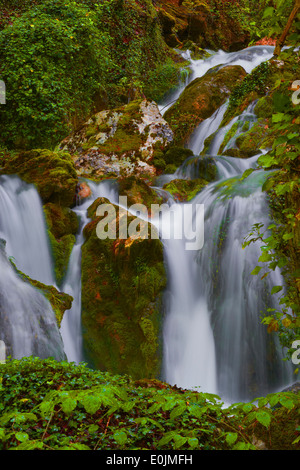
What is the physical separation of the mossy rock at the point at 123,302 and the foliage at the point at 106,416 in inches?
105

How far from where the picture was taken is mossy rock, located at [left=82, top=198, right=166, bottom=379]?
19.3ft

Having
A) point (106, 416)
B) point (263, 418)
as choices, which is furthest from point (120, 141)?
point (263, 418)

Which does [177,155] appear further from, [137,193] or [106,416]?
[106,416]

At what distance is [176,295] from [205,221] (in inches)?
68.3

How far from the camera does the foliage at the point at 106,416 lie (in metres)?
1.91

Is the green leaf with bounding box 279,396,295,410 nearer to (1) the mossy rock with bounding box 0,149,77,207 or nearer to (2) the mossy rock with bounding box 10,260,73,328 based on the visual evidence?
(2) the mossy rock with bounding box 10,260,73,328

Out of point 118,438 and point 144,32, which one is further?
point 144,32

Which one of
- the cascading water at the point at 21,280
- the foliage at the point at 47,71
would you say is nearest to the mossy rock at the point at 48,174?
the cascading water at the point at 21,280

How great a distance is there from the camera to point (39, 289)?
5102mm

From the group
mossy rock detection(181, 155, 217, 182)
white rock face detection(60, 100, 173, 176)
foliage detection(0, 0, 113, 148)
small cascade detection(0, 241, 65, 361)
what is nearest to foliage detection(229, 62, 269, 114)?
white rock face detection(60, 100, 173, 176)

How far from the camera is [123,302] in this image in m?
Result: 6.31

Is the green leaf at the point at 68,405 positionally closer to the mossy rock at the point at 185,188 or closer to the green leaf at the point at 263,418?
the green leaf at the point at 263,418

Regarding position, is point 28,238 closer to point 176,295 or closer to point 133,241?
point 133,241

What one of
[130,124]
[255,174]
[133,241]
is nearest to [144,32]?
[130,124]
